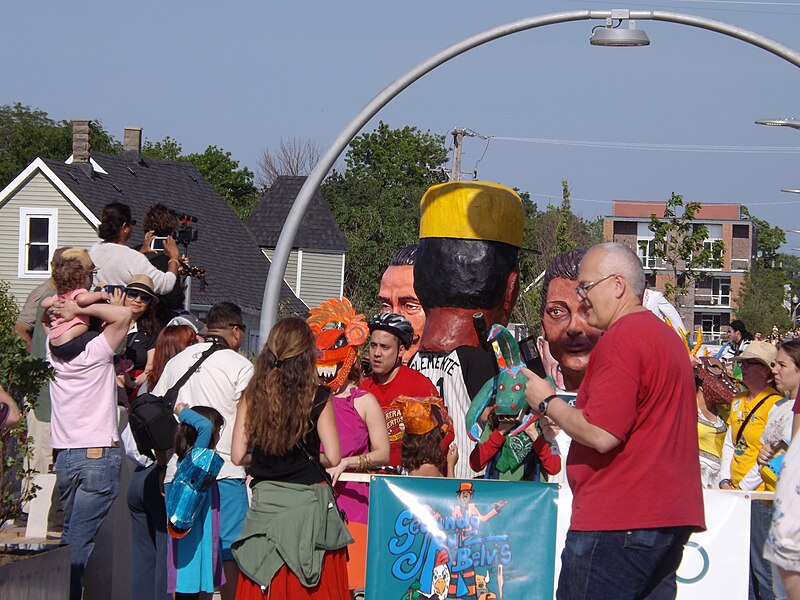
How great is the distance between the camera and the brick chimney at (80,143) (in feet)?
118

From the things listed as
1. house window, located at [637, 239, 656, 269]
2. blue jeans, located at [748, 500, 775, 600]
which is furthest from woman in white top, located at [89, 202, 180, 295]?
blue jeans, located at [748, 500, 775, 600]

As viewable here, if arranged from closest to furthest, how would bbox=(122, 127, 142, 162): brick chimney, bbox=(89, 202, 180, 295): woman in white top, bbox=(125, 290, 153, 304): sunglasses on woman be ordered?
bbox=(125, 290, 153, 304): sunglasses on woman
bbox=(89, 202, 180, 295): woman in white top
bbox=(122, 127, 142, 162): brick chimney

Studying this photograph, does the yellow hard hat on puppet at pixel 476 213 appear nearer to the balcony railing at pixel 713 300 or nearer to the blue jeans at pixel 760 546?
the blue jeans at pixel 760 546

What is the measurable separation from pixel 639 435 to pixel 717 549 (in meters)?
2.29

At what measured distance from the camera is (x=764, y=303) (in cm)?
6638

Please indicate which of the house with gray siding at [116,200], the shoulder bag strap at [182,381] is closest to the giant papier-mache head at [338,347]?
the shoulder bag strap at [182,381]

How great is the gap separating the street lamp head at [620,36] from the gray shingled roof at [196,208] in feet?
69.5

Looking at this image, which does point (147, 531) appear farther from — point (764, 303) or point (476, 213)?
point (764, 303)

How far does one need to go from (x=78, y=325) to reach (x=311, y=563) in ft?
6.76

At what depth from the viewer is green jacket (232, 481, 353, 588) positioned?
19.1ft

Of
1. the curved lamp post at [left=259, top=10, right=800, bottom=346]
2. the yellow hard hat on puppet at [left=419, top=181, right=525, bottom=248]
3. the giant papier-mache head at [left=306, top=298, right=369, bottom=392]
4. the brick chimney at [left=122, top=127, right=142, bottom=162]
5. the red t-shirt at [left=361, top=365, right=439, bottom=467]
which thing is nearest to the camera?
the red t-shirt at [left=361, top=365, right=439, bottom=467]

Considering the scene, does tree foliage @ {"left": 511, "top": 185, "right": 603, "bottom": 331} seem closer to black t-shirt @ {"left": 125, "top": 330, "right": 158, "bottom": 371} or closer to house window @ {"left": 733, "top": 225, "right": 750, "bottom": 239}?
black t-shirt @ {"left": 125, "top": 330, "right": 158, "bottom": 371}

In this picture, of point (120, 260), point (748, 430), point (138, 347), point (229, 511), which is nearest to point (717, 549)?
point (748, 430)

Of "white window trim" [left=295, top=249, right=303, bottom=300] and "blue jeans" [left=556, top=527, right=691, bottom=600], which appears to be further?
"white window trim" [left=295, top=249, right=303, bottom=300]
